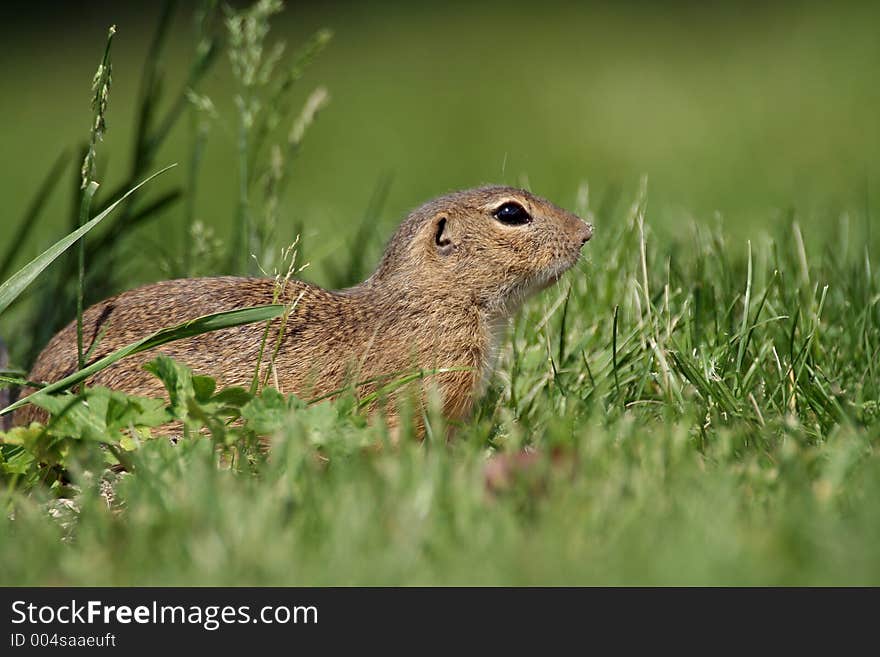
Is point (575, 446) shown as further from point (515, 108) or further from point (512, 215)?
point (515, 108)

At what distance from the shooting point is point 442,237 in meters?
3.98

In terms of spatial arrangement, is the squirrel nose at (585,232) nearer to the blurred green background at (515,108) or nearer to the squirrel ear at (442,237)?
the squirrel ear at (442,237)

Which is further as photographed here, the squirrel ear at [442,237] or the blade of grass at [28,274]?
the squirrel ear at [442,237]

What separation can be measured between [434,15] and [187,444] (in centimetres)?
1459

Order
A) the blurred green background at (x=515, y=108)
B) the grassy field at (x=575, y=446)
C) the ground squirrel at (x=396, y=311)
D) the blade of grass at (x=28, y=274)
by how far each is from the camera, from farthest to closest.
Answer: the blurred green background at (x=515, y=108)
the ground squirrel at (x=396, y=311)
the blade of grass at (x=28, y=274)
the grassy field at (x=575, y=446)

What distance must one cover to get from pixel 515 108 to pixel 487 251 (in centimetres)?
860

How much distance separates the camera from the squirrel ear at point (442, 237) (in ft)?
13.0

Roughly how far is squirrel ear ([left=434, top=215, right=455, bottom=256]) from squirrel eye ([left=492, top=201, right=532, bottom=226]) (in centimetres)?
18

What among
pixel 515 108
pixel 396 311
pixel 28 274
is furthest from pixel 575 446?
pixel 515 108

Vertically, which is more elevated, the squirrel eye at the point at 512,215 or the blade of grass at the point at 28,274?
the squirrel eye at the point at 512,215

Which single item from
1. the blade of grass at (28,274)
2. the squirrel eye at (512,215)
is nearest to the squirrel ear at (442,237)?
the squirrel eye at (512,215)

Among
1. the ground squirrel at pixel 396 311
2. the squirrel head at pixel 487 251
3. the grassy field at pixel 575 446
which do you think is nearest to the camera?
→ the grassy field at pixel 575 446

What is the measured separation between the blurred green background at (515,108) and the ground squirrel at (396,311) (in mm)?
1214

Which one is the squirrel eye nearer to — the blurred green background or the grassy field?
the grassy field
